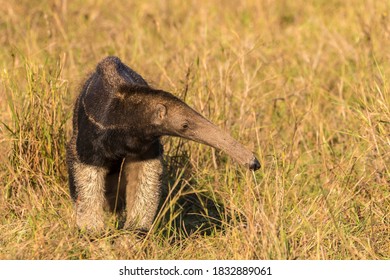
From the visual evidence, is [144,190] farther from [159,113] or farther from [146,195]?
[159,113]

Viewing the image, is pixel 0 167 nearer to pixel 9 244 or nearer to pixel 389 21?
pixel 9 244

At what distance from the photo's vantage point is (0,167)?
6652 mm

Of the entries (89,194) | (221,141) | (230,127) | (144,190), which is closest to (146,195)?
(144,190)

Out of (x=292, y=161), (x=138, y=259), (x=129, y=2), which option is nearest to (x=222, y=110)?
(x=292, y=161)

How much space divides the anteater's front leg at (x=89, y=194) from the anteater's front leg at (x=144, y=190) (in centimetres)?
21

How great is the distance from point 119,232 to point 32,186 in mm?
1046

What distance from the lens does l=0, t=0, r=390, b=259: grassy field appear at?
559cm

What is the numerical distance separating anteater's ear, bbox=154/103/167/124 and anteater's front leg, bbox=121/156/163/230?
51 cm

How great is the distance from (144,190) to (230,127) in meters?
1.86

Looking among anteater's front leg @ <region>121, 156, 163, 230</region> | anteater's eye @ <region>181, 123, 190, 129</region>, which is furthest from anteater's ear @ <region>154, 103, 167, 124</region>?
anteater's front leg @ <region>121, 156, 163, 230</region>

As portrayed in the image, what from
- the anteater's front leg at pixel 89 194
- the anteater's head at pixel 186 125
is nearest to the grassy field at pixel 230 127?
the anteater's front leg at pixel 89 194

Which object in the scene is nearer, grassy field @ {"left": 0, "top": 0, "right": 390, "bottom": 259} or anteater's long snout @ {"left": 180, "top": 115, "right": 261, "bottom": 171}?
anteater's long snout @ {"left": 180, "top": 115, "right": 261, "bottom": 171}

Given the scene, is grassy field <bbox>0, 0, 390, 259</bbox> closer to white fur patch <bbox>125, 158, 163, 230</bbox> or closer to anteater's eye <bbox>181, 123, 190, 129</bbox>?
white fur patch <bbox>125, 158, 163, 230</bbox>

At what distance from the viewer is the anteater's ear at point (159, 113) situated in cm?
535
